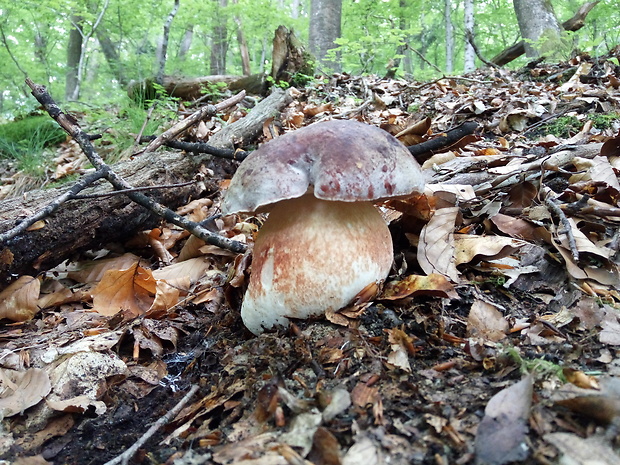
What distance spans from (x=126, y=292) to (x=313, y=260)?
144 cm

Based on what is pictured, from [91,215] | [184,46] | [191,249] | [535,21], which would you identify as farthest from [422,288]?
[184,46]

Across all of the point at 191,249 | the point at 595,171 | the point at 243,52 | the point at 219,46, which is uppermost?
the point at 219,46

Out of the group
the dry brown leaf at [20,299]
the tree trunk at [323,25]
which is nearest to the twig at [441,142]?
the dry brown leaf at [20,299]

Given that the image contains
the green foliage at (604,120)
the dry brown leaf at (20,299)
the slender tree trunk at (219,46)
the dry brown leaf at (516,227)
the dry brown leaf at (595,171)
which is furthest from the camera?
the slender tree trunk at (219,46)

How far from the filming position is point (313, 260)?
166 cm

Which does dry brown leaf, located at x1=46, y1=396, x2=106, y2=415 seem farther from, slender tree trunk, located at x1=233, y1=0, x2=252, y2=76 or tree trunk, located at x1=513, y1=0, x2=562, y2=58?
slender tree trunk, located at x1=233, y1=0, x2=252, y2=76

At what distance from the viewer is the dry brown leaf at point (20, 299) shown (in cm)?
251

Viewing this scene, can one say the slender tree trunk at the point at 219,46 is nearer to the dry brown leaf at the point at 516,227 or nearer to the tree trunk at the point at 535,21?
the tree trunk at the point at 535,21

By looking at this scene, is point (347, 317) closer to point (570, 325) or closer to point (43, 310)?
point (570, 325)

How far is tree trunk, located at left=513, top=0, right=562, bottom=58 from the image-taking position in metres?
7.56

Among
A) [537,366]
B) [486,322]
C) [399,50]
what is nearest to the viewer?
[537,366]

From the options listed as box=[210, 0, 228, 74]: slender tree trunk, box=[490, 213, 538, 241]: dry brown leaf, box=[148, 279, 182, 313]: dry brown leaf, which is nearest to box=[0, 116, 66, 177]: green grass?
box=[148, 279, 182, 313]: dry brown leaf

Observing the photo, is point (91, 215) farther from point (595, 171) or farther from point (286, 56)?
point (286, 56)

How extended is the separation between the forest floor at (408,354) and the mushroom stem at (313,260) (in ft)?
0.32
